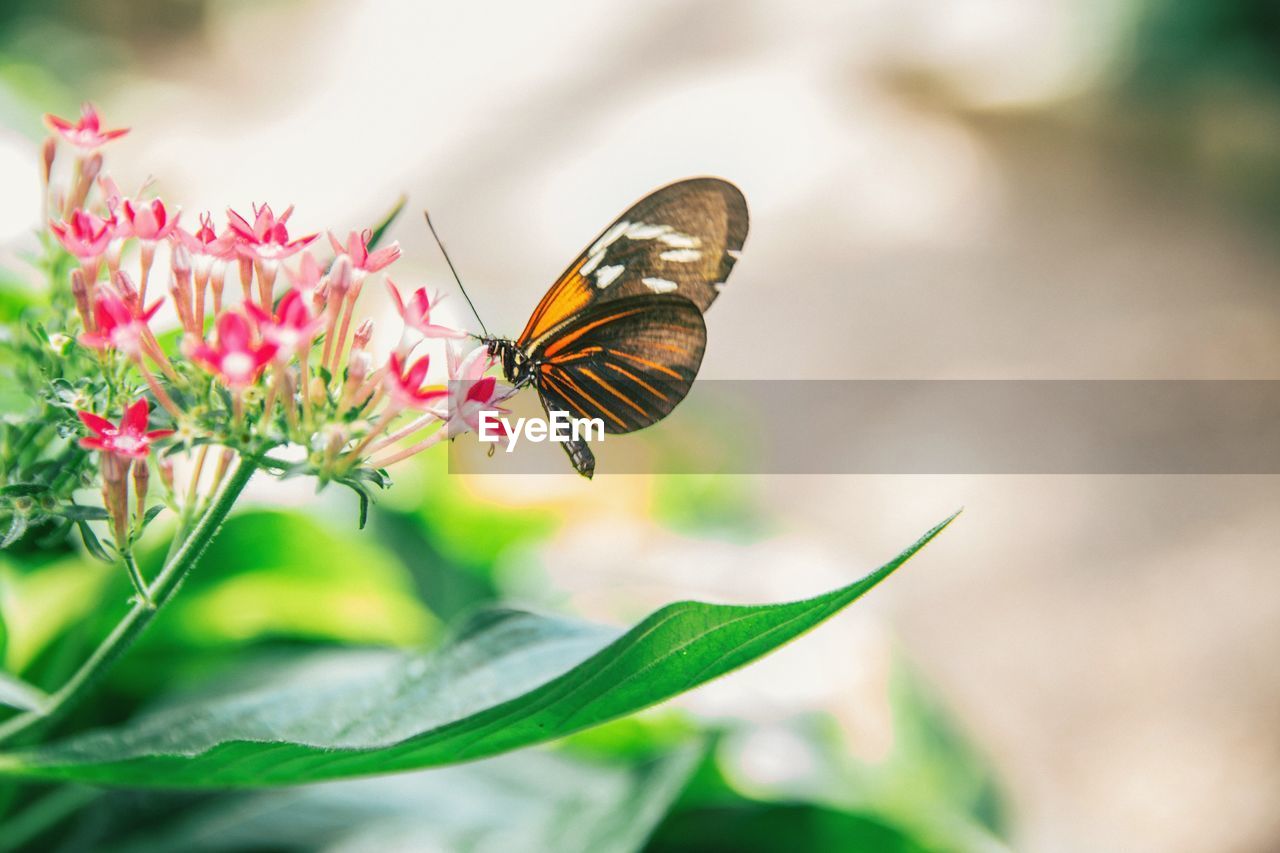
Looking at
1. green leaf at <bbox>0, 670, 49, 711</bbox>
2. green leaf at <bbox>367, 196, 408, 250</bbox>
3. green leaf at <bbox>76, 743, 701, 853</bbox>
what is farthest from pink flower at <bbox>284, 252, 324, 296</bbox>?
green leaf at <bbox>76, 743, 701, 853</bbox>

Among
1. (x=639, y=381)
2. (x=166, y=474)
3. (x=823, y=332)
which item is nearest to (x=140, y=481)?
(x=166, y=474)

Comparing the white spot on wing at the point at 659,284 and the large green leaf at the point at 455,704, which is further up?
the white spot on wing at the point at 659,284

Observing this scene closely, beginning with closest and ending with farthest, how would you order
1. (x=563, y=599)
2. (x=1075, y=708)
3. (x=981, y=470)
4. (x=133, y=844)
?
(x=133, y=844) → (x=563, y=599) → (x=1075, y=708) → (x=981, y=470)

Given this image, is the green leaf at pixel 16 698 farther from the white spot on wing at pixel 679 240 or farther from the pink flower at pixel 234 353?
the white spot on wing at pixel 679 240

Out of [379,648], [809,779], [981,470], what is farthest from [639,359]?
[981,470]

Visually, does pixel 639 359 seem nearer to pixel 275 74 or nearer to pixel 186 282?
pixel 186 282

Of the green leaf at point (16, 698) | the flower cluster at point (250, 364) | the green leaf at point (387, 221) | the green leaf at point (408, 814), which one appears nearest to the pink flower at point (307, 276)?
the flower cluster at point (250, 364)

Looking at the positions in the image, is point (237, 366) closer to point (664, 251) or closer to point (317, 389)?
point (317, 389)
